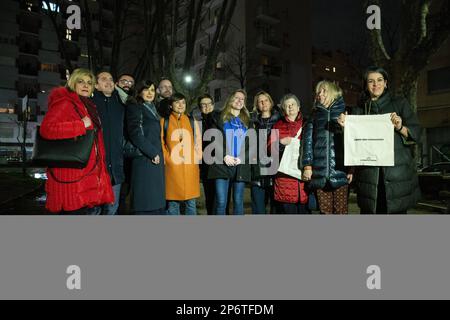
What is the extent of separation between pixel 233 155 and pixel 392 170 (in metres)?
1.89

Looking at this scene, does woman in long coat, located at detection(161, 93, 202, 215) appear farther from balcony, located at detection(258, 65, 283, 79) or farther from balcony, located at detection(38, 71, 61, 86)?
balcony, located at detection(38, 71, 61, 86)

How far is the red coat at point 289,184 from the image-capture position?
4055mm

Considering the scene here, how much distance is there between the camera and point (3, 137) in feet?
160

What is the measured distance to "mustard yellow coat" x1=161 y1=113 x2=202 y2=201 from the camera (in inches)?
168

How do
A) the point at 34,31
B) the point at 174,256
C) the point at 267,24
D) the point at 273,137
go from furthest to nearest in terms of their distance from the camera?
the point at 34,31, the point at 267,24, the point at 273,137, the point at 174,256

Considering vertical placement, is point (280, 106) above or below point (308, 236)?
above

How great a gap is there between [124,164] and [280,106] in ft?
6.93

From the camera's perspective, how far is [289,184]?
13.4 feet

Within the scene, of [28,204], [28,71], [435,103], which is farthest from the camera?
[28,71]

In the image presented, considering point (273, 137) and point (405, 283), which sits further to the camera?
point (273, 137)

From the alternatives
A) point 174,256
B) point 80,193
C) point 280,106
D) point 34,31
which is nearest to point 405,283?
point 174,256

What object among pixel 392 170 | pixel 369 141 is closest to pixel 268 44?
pixel 369 141

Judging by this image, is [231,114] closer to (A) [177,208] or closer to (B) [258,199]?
(B) [258,199]
